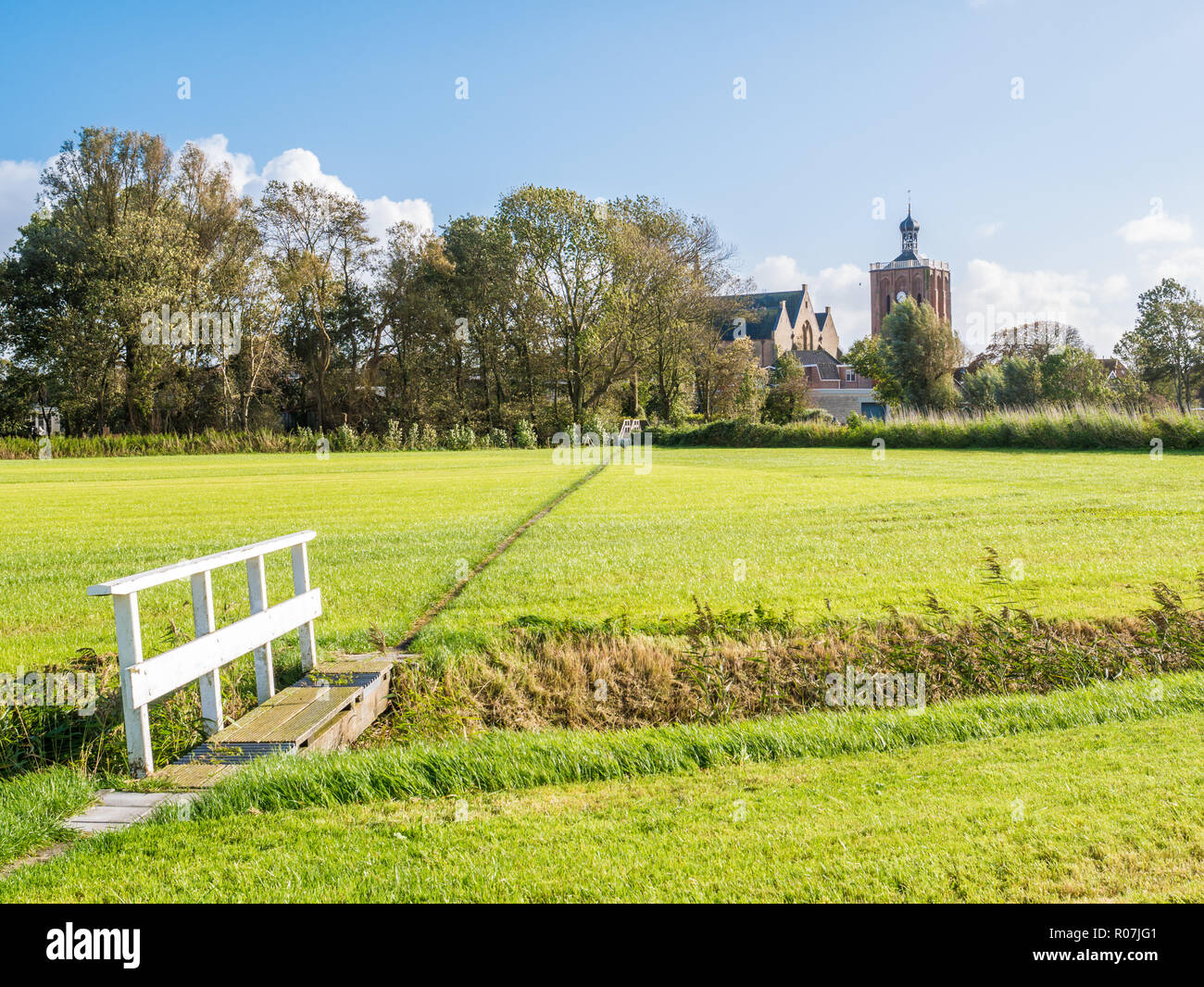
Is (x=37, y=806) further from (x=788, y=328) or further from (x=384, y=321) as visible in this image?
(x=788, y=328)

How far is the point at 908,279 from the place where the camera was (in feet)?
401

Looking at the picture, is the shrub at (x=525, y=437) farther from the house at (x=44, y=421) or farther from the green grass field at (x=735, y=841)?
the green grass field at (x=735, y=841)

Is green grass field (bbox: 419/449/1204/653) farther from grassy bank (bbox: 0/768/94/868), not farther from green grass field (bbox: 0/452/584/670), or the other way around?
grassy bank (bbox: 0/768/94/868)

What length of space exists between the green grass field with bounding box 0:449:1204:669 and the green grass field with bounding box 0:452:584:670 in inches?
1.9

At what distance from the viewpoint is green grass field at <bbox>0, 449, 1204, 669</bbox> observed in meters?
8.58

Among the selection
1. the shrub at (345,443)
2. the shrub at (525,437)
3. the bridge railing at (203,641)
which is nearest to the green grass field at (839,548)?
the bridge railing at (203,641)

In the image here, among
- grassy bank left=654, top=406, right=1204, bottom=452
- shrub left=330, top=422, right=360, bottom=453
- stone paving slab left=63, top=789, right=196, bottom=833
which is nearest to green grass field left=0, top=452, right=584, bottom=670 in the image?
stone paving slab left=63, top=789, right=196, bottom=833

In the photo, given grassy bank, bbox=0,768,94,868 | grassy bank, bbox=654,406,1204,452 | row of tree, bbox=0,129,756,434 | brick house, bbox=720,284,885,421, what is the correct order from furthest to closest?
1. brick house, bbox=720,284,885,421
2. row of tree, bbox=0,129,756,434
3. grassy bank, bbox=654,406,1204,452
4. grassy bank, bbox=0,768,94,868

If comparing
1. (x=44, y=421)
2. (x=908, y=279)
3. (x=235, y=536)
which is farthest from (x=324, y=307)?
(x=908, y=279)

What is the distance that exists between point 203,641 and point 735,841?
11.5ft

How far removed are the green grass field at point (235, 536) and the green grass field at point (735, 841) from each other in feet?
12.0

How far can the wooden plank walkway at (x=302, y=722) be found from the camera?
16.4ft

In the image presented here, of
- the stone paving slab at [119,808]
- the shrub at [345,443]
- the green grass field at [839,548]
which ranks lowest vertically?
the stone paving slab at [119,808]
